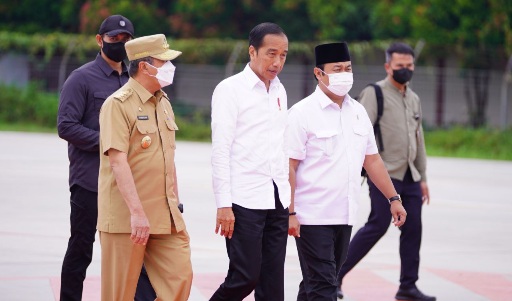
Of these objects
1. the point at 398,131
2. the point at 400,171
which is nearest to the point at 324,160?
the point at 400,171

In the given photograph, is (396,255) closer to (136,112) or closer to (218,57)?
(136,112)

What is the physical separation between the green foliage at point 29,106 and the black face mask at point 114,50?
23.1 meters

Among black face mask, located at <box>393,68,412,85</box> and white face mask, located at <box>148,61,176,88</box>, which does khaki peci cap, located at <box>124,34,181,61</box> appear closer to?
white face mask, located at <box>148,61,176,88</box>

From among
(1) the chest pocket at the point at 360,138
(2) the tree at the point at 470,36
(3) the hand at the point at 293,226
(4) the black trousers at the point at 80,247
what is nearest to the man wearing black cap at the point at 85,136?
(4) the black trousers at the point at 80,247

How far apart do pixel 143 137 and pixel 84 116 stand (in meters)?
1.08

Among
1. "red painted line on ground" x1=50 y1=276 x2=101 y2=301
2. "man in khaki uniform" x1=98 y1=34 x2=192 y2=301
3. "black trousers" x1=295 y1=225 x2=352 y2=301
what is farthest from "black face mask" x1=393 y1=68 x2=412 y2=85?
"man in khaki uniform" x1=98 y1=34 x2=192 y2=301

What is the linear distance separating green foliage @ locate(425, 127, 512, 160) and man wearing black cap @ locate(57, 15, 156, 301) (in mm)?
17584

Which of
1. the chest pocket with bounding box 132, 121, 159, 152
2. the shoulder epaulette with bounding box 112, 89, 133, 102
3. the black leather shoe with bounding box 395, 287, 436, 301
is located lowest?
the black leather shoe with bounding box 395, 287, 436, 301

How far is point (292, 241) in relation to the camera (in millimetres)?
10828

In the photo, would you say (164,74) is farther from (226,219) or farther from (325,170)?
(325,170)

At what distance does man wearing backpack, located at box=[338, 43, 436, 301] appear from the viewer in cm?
825

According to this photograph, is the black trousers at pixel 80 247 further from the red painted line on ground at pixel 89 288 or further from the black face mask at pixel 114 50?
the red painted line on ground at pixel 89 288

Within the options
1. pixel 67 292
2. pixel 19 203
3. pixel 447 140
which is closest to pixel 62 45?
pixel 447 140

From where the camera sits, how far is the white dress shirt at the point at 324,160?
655 cm
